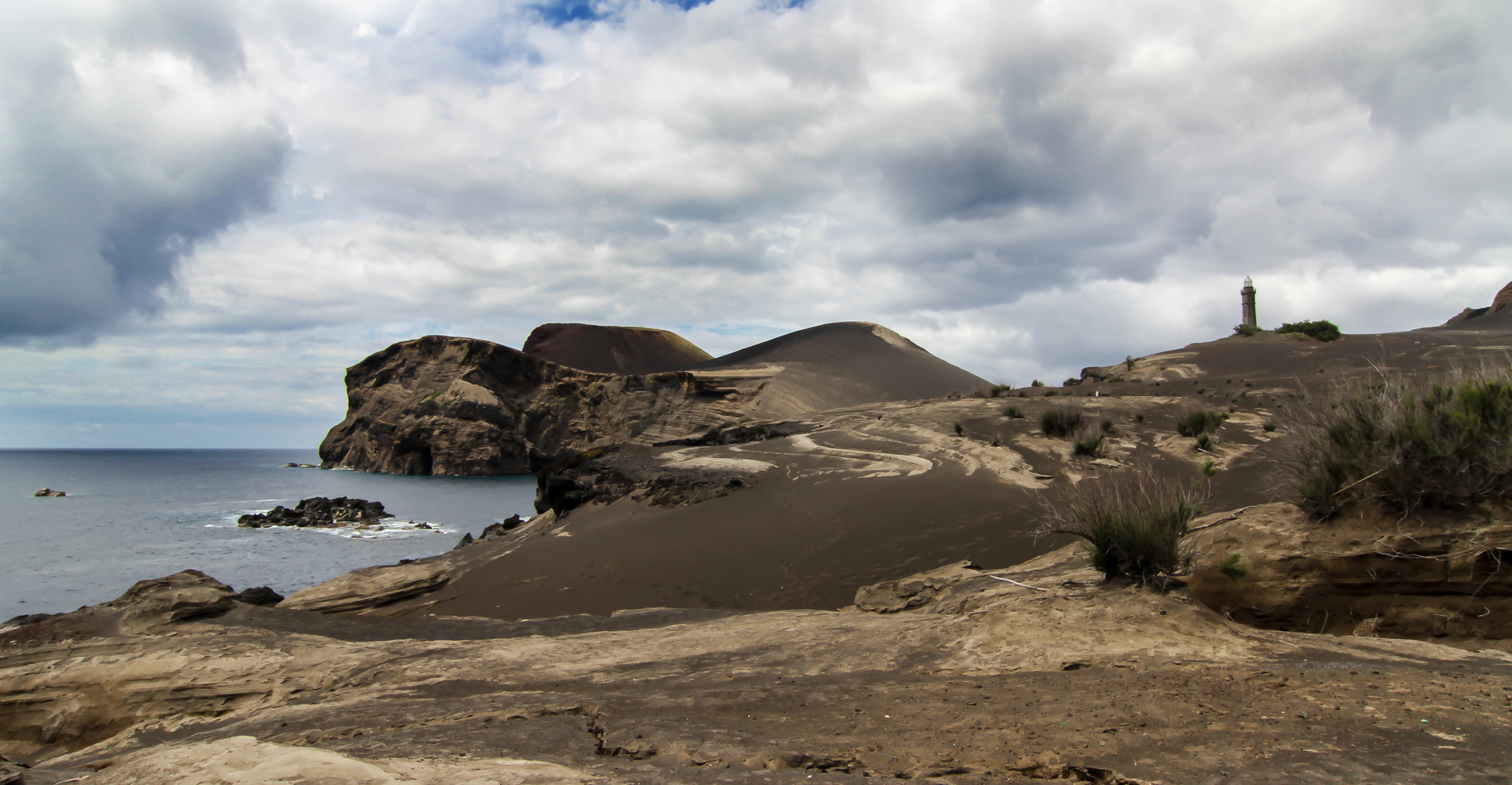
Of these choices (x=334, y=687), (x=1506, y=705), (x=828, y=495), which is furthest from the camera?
(x=828, y=495)

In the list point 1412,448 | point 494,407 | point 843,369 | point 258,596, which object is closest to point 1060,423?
point 1412,448

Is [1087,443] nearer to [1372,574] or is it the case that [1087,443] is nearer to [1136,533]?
[1372,574]

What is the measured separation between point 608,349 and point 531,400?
32801 mm

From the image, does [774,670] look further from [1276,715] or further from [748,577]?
[748,577]

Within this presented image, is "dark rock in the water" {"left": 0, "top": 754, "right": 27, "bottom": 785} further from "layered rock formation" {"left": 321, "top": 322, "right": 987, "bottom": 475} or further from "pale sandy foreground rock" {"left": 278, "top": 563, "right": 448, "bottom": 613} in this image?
"layered rock formation" {"left": 321, "top": 322, "right": 987, "bottom": 475}

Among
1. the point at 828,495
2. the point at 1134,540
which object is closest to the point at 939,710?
the point at 1134,540

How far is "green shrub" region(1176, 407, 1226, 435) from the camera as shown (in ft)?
55.3

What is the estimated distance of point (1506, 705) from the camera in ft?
11.5

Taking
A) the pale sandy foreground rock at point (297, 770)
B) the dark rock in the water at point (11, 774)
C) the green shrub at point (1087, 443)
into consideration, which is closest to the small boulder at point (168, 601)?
the dark rock in the water at point (11, 774)

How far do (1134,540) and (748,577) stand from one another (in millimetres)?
6993

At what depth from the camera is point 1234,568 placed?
6.26 metres

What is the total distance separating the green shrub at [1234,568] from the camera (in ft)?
20.5

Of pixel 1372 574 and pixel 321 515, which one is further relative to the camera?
pixel 321 515

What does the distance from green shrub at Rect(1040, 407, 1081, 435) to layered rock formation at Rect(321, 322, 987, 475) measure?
40408 mm
